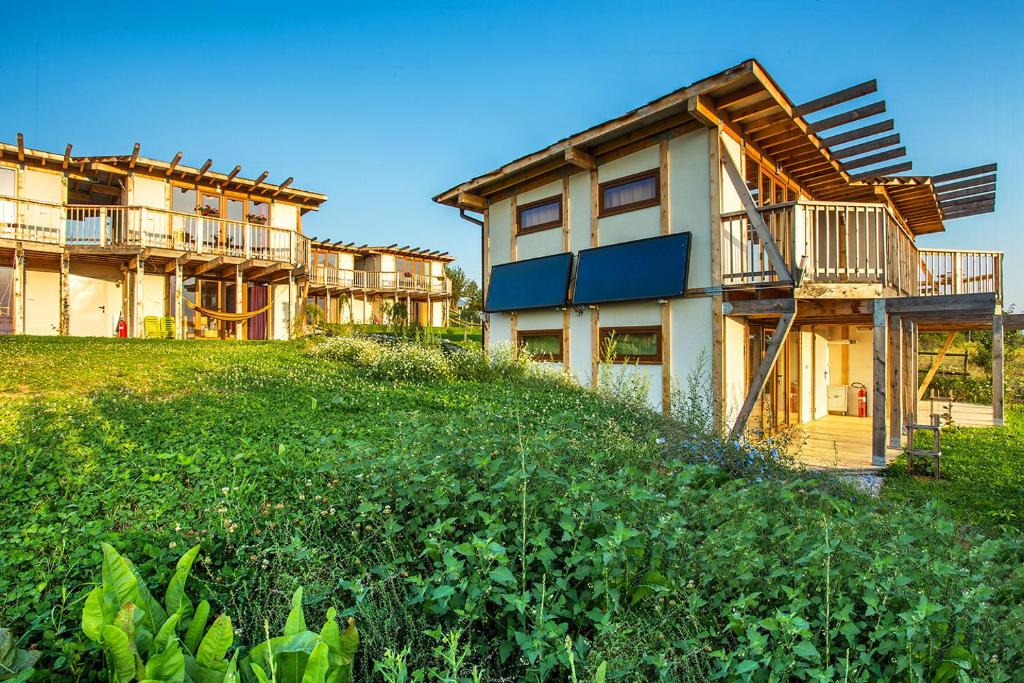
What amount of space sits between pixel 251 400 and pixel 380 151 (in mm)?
7874

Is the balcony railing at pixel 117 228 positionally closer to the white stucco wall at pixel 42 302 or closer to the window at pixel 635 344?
the white stucco wall at pixel 42 302

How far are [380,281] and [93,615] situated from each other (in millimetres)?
29610

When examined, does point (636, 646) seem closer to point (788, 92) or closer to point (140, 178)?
point (788, 92)

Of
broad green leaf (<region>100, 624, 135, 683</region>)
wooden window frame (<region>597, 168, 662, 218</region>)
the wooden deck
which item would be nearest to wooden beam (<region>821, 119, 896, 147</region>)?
wooden window frame (<region>597, 168, 662, 218</region>)

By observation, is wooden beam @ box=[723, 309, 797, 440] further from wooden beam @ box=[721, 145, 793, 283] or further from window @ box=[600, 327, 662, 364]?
window @ box=[600, 327, 662, 364]

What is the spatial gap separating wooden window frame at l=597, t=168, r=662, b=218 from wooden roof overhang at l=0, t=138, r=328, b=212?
1466 cm

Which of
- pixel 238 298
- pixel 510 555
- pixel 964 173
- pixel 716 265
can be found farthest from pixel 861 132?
pixel 238 298

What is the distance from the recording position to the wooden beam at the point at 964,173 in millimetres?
10188

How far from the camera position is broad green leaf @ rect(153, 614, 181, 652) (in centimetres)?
183

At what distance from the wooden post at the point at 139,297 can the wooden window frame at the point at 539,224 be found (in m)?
12.4

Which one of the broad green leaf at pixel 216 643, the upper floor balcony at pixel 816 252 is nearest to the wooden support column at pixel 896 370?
the upper floor balcony at pixel 816 252

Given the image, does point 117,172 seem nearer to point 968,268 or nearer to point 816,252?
point 816,252

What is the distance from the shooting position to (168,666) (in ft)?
5.66

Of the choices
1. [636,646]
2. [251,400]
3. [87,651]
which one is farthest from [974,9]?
[87,651]
